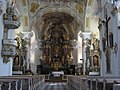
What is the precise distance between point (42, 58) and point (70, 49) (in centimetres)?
346

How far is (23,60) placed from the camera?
68.2ft

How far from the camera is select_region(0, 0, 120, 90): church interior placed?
A: 10338 mm

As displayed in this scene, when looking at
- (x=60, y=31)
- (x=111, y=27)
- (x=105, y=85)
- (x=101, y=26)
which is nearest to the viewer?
(x=105, y=85)

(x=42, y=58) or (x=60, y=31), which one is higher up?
(x=60, y=31)

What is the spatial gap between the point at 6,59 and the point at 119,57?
4.93 m

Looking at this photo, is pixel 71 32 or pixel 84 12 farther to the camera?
pixel 71 32

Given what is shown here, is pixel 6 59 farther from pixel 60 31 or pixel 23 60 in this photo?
pixel 60 31

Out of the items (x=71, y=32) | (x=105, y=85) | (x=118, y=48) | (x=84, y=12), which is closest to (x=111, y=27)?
(x=118, y=48)

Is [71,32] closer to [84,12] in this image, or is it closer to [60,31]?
[60,31]

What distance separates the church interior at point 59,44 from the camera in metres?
10.3

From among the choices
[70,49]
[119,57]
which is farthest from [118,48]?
[70,49]

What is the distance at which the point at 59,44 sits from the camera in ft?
100

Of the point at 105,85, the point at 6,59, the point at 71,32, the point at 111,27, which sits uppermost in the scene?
the point at 71,32

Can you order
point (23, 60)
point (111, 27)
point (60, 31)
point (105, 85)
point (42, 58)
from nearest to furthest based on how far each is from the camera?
point (105, 85) → point (111, 27) → point (23, 60) → point (42, 58) → point (60, 31)
